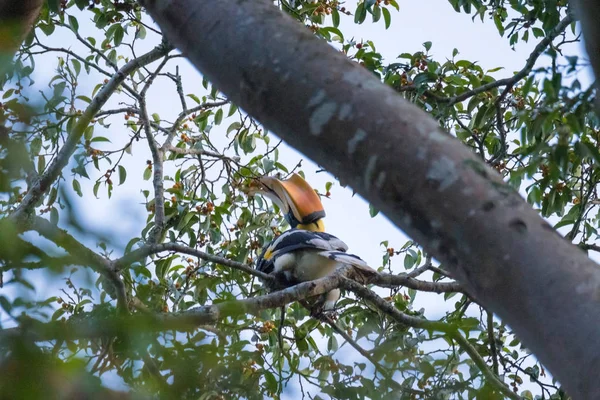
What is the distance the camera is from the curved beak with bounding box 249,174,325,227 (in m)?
3.82

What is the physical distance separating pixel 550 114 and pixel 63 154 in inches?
61.0

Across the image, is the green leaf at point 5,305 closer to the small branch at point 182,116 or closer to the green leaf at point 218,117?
the small branch at point 182,116

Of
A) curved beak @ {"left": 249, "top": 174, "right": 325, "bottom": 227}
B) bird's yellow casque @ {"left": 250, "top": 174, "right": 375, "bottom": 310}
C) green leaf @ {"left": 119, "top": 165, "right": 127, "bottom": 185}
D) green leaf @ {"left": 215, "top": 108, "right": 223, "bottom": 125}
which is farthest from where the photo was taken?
curved beak @ {"left": 249, "top": 174, "right": 325, "bottom": 227}

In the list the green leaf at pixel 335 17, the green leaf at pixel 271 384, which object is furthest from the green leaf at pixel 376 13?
the green leaf at pixel 271 384

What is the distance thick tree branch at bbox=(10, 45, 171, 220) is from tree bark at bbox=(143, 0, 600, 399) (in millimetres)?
1109

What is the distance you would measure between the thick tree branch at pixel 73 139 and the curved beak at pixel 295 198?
1051 mm

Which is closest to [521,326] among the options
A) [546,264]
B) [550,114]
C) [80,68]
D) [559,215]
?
[546,264]

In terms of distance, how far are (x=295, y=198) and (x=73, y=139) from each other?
5.44 ft

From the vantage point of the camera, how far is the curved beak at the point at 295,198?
3824mm

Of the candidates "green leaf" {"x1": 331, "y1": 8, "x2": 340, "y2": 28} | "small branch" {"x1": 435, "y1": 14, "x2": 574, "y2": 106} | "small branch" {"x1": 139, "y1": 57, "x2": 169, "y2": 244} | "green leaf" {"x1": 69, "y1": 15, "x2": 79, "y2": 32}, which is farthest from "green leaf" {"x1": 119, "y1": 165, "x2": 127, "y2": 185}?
"small branch" {"x1": 435, "y1": 14, "x2": 574, "y2": 106}

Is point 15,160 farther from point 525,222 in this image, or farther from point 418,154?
point 525,222

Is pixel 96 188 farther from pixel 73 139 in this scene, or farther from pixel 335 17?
pixel 335 17

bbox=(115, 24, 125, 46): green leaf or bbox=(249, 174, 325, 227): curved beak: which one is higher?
bbox=(115, 24, 125, 46): green leaf

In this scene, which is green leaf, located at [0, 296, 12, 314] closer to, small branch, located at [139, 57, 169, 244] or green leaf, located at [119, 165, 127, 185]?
small branch, located at [139, 57, 169, 244]
